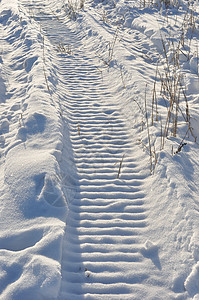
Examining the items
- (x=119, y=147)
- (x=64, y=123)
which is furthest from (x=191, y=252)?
(x=64, y=123)

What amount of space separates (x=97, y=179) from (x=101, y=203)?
1.21 feet

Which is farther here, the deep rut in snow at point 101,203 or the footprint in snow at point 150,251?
the footprint in snow at point 150,251

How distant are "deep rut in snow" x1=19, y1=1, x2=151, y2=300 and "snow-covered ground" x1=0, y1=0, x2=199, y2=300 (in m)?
0.01

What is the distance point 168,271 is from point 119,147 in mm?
1761

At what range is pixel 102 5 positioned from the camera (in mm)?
9633

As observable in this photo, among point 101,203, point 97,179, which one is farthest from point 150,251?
point 97,179

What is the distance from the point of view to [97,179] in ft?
10.4

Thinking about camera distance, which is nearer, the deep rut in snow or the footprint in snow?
the deep rut in snow

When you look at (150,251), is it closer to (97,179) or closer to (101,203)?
(101,203)

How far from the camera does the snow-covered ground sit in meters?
2.15

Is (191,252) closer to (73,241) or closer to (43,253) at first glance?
(73,241)

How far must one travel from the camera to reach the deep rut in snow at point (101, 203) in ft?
7.23

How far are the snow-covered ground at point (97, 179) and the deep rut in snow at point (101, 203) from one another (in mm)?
10

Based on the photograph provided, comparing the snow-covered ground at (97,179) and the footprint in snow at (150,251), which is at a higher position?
the snow-covered ground at (97,179)
